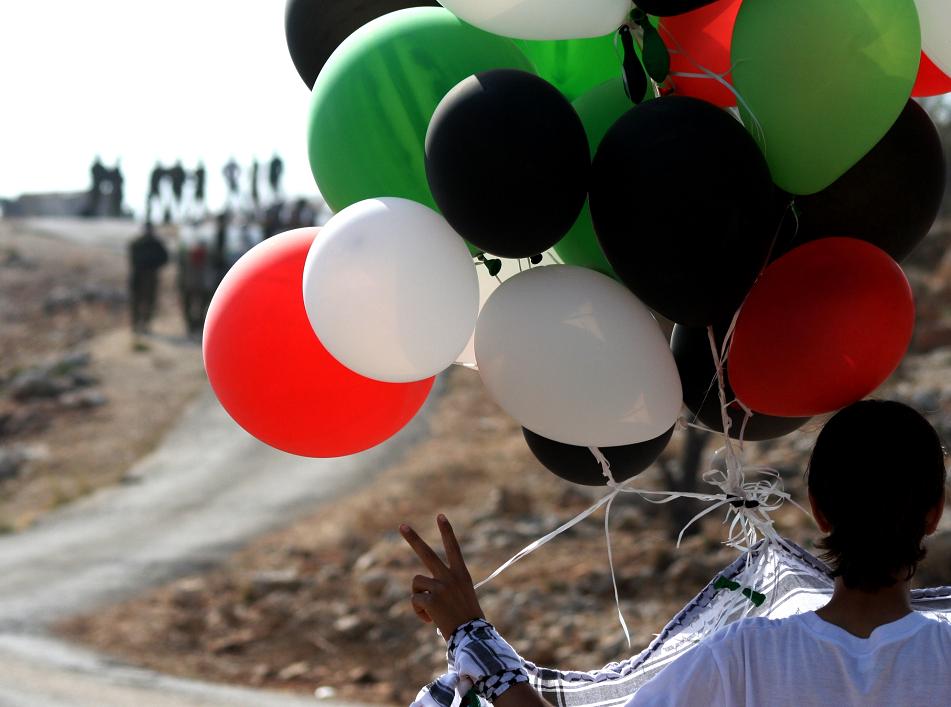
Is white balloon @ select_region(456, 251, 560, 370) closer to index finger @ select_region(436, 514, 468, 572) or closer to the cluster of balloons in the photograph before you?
the cluster of balloons

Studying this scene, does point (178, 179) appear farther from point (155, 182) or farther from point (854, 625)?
point (854, 625)

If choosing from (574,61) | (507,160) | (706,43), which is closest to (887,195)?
(706,43)

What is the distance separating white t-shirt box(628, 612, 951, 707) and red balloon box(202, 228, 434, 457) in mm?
851

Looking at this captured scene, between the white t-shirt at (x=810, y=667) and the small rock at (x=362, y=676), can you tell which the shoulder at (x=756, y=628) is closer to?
the white t-shirt at (x=810, y=667)

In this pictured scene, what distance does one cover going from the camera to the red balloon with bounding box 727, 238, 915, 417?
78.9 inches

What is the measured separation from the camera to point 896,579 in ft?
5.35

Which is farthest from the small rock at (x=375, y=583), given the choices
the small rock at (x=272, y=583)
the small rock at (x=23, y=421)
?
the small rock at (x=23, y=421)

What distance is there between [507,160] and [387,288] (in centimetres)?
31

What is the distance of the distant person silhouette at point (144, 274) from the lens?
63.1ft

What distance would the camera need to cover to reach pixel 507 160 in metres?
1.94

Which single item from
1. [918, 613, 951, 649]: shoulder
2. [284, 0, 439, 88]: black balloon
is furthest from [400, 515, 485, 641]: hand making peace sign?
[284, 0, 439, 88]: black balloon

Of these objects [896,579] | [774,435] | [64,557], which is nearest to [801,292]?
[774,435]

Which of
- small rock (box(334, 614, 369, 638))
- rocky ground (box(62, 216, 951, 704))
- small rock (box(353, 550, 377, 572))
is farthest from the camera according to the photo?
small rock (box(353, 550, 377, 572))

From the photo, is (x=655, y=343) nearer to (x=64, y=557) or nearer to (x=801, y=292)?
(x=801, y=292)
